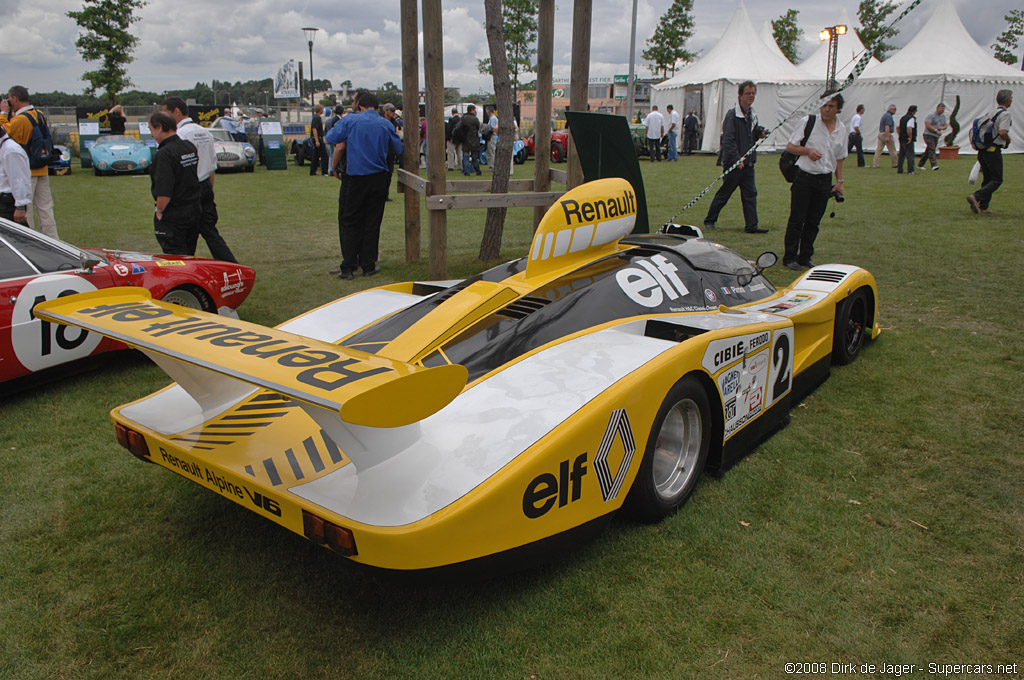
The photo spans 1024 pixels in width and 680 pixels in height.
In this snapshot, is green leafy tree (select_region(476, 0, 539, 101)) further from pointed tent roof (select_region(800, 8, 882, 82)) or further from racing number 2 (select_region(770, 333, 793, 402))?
racing number 2 (select_region(770, 333, 793, 402))

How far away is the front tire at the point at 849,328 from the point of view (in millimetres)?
4477

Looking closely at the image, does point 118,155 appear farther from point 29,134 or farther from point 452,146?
point 29,134

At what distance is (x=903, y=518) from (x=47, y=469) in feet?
13.3

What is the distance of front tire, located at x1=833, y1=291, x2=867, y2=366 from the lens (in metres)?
4.48

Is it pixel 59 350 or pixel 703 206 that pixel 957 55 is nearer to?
pixel 703 206

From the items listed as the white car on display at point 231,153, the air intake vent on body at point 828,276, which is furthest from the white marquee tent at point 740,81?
the air intake vent on body at point 828,276

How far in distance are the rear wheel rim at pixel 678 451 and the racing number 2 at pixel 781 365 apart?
0.75 m

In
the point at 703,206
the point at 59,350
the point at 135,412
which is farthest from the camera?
the point at 703,206

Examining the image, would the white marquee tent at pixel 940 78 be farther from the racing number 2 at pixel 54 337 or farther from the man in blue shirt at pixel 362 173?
the racing number 2 at pixel 54 337

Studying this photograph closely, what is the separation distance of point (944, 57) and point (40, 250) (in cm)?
2722

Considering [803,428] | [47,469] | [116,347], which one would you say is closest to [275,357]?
[47,469]

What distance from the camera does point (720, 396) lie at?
3014 millimetres

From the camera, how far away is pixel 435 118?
6492mm

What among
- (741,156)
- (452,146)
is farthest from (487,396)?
(452,146)
